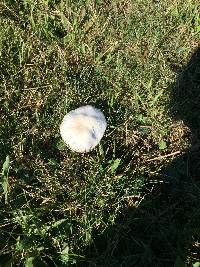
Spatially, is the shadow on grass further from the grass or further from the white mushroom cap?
the white mushroom cap

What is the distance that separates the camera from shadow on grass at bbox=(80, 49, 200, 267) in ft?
9.03

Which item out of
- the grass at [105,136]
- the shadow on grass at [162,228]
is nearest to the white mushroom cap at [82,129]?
the grass at [105,136]

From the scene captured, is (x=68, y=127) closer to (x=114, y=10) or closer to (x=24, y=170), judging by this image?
(x=24, y=170)

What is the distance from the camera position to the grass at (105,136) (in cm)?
277

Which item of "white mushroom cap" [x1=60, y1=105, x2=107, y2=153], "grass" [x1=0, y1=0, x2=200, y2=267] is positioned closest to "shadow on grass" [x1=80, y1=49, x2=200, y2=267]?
"grass" [x1=0, y1=0, x2=200, y2=267]

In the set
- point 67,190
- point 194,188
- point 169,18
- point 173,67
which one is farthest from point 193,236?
point 169,18

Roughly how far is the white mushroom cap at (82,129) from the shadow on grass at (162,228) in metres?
0.55

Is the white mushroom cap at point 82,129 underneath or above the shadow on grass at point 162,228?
above

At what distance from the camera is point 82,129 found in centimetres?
300

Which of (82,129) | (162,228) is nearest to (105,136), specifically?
(82,129)

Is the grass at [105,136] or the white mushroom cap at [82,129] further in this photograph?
the white mushroom cap at [82,129]

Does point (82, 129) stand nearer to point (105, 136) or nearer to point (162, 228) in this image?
point (105, 136)

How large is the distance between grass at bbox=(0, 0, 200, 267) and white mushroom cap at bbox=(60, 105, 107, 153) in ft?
0.32

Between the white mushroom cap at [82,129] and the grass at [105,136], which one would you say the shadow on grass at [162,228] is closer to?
the grass at [105,136]
